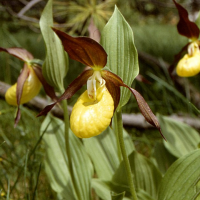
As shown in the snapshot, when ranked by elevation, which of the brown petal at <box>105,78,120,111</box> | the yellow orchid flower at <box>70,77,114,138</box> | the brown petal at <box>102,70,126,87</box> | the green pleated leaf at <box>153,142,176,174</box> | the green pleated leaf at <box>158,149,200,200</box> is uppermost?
the brown petal at <box>102,70,126,87</box>

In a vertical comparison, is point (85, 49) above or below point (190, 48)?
above

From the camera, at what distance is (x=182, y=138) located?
4.73ft

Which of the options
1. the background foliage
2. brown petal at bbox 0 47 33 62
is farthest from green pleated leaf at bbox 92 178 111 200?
brown petal at bbox 0 47 33 62

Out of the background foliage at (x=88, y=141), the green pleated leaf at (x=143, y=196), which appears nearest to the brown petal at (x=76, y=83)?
the background foliage at (x=88, y=141)

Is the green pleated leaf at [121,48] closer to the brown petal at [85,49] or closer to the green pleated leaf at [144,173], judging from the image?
the brown petal at [85,49]

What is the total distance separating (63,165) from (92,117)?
57cm

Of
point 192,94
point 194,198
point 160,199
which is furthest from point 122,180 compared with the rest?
point 192,94

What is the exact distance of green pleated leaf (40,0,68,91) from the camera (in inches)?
37.8

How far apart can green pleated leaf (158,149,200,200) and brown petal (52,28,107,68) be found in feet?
1.46

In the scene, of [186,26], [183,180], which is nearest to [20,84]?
[183,180]

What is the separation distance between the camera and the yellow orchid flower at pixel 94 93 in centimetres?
74

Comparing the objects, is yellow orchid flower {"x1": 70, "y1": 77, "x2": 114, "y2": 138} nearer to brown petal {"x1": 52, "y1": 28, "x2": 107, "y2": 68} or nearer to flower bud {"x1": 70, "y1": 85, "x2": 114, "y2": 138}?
flower bud {"x1": 70, "y1": 85, "x2": 114, "y2": 138}

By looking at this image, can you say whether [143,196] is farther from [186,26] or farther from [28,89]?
[186,26]

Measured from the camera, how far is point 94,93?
34.9 inches
